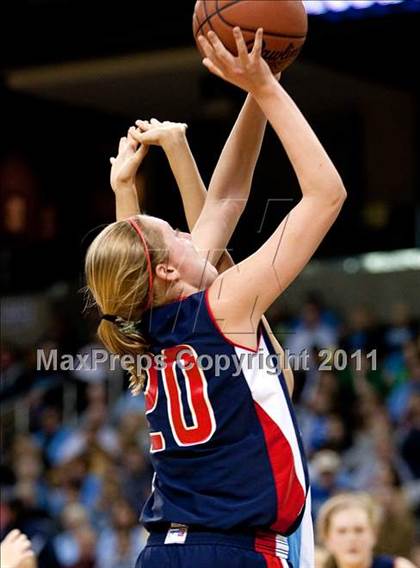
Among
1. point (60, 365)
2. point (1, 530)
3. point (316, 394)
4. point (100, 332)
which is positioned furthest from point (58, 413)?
point (100, 332)

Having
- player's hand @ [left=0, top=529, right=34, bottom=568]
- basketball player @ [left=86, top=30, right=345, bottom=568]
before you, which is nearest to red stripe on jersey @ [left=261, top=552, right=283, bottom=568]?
basketball player @ [left=86, top=30, right=345, bottom=568]

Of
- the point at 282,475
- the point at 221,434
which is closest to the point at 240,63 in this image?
the point at 221,434

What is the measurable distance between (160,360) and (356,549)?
2615 millimetres

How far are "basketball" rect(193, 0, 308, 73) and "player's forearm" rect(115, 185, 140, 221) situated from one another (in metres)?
0.52

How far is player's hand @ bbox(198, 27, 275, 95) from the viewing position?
3123 mm

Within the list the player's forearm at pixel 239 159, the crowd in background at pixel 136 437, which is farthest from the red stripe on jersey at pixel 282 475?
the crowd in background at pixel 136 437

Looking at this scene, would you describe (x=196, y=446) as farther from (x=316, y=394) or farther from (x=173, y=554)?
(x=316, y=394)

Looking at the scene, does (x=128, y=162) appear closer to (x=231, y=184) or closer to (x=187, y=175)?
(x=187, y=175)

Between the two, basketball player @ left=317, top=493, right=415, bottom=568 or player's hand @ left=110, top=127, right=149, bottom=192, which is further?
basketball player @ left=317, top=493, right=415, bottom=568

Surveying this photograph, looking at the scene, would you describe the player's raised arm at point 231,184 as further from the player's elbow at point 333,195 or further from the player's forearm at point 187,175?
the player's elbow at point 333,195

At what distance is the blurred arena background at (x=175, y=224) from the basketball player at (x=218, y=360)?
493 cm

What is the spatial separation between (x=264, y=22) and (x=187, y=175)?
588 millimetres

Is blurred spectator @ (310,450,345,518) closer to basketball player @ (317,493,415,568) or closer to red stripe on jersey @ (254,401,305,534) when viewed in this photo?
basketball player @ (317,493,415,568)

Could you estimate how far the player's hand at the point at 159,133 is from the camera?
378 cm
